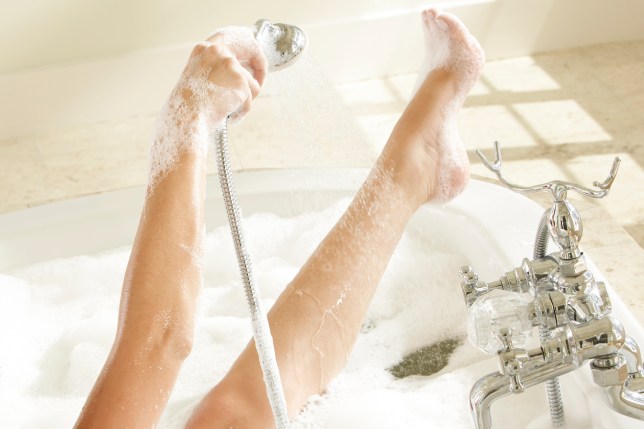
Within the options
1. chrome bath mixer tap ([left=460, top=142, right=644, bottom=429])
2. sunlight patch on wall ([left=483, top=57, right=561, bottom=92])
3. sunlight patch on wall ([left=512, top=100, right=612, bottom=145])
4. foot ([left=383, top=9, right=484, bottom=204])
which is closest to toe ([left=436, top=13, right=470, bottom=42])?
foot ([left=383, top=9, right=484, bottom=204])

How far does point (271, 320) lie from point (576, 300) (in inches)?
21.8

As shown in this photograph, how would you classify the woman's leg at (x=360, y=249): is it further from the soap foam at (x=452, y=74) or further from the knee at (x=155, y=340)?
the knee at (x=155, y=340)

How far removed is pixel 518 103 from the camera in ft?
9.61

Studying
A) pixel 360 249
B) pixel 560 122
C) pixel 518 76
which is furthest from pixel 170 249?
pixel 518 76

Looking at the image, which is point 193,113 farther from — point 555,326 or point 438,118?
point 555,326

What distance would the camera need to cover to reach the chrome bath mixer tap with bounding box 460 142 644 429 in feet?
3.13

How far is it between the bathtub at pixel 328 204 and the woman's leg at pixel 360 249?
9 cm

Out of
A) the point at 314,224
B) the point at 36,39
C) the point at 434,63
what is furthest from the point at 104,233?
the point at 36,39

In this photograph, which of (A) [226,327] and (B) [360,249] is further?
(A) [226,327]

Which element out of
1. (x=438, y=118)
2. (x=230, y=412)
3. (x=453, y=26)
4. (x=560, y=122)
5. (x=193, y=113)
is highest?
(x=560, y=122)

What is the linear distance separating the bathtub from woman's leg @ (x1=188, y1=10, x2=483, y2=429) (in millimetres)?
91

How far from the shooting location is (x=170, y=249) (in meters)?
1.29

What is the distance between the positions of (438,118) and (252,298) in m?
0.58

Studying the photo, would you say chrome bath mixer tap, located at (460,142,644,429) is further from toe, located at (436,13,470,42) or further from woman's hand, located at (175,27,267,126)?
toe, located at (436,13,470,42)
